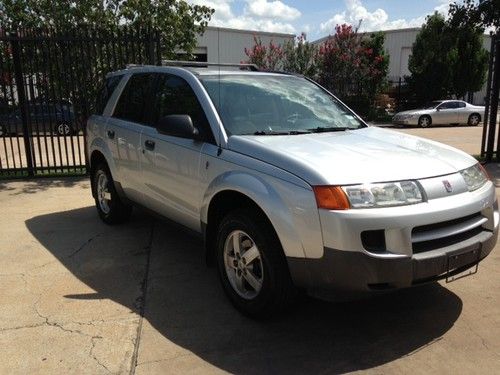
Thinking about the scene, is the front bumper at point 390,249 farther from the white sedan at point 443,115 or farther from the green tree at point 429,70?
the green tree at point 429,70

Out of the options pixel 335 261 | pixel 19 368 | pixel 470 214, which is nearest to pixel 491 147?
pixel 470 214

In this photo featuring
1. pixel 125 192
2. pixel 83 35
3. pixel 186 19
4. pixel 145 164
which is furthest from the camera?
pixel 186 19

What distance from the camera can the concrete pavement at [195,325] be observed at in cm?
311

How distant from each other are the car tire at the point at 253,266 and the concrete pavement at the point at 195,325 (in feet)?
0.60

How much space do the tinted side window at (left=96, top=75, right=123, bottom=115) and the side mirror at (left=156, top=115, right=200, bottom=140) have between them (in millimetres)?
2133

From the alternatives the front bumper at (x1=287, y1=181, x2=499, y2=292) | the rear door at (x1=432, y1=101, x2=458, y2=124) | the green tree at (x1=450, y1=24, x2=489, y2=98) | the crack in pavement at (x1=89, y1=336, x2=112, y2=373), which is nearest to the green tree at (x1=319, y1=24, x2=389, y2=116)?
the rear door at (x1=432, y1=101, x2=458, y2=124)

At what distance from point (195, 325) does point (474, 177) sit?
7.34ft

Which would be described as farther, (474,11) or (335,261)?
(474,11)

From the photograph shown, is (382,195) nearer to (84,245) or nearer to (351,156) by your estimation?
(351,156)

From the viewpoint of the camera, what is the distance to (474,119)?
78.7 feet

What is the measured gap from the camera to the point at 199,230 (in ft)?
13.6

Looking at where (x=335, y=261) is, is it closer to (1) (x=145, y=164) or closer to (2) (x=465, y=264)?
(2) (x=465, y=264)

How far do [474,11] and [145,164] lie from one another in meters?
8.64

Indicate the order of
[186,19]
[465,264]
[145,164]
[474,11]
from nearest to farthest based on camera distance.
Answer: [465,264], [145,164], [474,11], [186,19]
